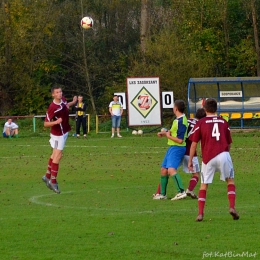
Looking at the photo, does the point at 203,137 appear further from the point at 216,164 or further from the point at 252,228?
the point at 252,228

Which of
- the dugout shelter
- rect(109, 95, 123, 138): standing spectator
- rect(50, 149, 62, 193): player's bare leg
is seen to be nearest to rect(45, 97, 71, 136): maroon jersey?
rect(50, 149, 62, 193): player's bare leg

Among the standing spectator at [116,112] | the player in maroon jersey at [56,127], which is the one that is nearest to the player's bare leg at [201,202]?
the player in maroon jersey at [56,127]

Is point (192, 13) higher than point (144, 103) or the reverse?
higher

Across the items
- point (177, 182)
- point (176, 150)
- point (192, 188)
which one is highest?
point (176, 150)

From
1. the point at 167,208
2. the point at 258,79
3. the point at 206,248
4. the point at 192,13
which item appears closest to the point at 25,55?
the point at 192,13

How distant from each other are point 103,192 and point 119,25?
138ft

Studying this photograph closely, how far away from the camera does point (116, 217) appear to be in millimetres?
11977

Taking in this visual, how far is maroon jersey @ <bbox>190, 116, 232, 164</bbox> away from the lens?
1105 cm

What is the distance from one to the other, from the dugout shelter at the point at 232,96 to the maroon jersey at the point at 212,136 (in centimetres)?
2658

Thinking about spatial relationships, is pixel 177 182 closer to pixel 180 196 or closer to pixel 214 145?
pixel 180 196

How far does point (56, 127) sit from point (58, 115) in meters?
0.28

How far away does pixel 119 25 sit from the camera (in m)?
56.8

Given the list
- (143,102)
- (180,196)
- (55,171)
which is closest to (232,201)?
(180,196)

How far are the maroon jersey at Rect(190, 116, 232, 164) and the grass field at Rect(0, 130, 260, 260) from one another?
1031 millimetres
